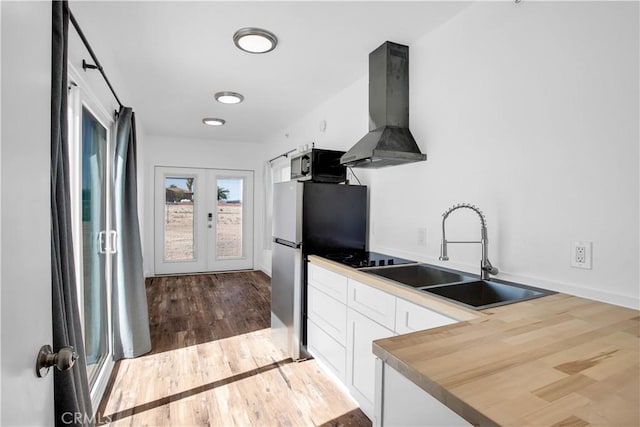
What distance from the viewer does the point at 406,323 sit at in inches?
64.0

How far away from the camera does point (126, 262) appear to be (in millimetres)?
2766

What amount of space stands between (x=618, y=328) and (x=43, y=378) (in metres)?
1.68

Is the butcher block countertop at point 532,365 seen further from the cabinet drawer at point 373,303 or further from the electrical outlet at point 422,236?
the electrical outlet at point 422,236

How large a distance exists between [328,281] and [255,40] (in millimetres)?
1787

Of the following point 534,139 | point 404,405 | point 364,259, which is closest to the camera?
point 404,405

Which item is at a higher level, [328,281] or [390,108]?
[390,108]

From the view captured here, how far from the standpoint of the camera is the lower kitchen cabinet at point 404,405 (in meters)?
0.78

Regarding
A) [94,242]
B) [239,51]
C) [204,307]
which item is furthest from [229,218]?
[239,51]

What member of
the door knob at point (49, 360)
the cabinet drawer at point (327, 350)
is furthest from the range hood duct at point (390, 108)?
the door knob at point (49, 360)

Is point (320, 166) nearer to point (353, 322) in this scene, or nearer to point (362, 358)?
point (353, 322)

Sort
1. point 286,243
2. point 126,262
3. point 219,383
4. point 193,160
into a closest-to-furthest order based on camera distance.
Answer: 1. point 219,383
2. point 126,262
3. point 286,243
4. point 193,160

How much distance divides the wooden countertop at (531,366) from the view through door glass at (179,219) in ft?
18.9

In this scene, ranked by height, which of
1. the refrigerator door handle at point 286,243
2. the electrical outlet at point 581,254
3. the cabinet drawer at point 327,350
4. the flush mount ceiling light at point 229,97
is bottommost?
the cabinet drawer at point 327,350

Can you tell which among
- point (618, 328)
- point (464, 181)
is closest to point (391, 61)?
point (464, 181)
